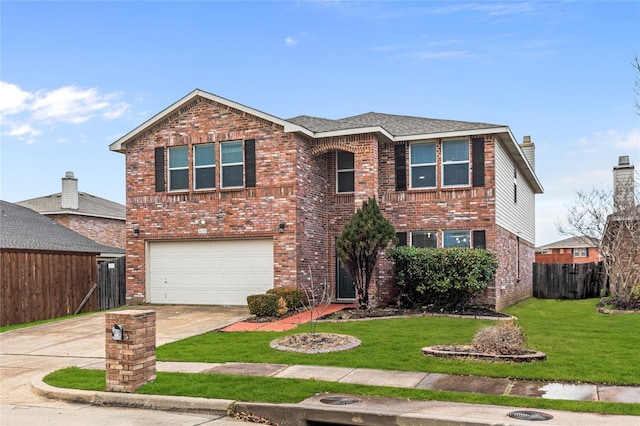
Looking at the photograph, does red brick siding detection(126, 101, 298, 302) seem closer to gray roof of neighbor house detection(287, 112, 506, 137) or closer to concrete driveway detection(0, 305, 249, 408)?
gray roof of neighbor house detection(287, 112, 506, 137)

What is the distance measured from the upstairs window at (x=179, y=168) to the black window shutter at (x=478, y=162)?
9.23m

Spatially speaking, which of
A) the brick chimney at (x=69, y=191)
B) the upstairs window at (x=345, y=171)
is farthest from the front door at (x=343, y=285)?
the brick chimney at (x=69, y=191)

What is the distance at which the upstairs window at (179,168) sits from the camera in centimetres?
1958

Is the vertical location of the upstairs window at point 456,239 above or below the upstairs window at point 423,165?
below

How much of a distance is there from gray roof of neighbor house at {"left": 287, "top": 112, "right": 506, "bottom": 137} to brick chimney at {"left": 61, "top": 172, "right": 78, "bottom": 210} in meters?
13.9

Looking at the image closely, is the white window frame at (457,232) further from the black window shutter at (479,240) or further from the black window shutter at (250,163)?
the black window shutter at (250,163)

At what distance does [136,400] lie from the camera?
27.2ft

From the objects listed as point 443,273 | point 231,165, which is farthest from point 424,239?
point 231,165

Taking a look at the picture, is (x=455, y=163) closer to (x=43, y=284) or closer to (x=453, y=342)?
(x=453, y=342)

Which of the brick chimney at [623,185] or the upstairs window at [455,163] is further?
the brick chimney at [623,185]

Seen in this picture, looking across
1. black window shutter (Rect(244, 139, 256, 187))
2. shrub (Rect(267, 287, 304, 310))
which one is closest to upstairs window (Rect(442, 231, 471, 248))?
shrub (Rect(267, 287, 304, 310))

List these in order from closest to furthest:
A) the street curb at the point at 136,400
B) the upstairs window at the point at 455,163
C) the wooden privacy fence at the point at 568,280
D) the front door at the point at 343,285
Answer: the street curb at the point at 136,400 < the upstairs window at the point at 455,163 < the front door at the point at 343,285 < the wooden privacy fence at the point at 568,280

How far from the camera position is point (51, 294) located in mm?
18891

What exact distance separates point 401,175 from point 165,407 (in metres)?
12.4
